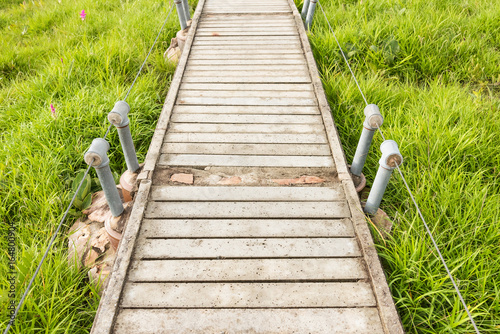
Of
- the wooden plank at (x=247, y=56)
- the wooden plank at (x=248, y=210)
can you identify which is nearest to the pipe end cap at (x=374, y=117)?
the wooden plank at (x=248, y=210)

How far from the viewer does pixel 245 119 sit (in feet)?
11.4

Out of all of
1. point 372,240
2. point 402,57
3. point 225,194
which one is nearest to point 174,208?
point 225,194

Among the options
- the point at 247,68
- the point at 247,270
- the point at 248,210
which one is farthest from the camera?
the point at 247,68

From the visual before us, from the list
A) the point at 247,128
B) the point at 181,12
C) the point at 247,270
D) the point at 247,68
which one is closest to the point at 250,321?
the point at 247,270

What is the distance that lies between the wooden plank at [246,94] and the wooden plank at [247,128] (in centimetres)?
56

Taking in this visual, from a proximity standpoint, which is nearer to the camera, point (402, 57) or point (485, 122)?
point (485, 122)

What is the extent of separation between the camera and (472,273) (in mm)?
2109

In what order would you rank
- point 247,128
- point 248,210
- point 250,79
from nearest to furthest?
point 248,210, point 247,128, point 250,79

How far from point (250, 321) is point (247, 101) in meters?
2.41

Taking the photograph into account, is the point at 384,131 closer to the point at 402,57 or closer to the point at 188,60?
the point at 402,57

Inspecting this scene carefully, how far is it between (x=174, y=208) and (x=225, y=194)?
1.31ft

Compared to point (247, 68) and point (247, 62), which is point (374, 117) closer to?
point (247, 68)

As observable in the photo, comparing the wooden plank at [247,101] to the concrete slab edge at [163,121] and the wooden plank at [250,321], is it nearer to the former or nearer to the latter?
the concrete slab edge at [163,121]

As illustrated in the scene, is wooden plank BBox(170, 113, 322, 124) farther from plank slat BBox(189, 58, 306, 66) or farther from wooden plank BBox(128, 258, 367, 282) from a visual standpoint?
wooden plank BBox(128, 258, 367, 282)
